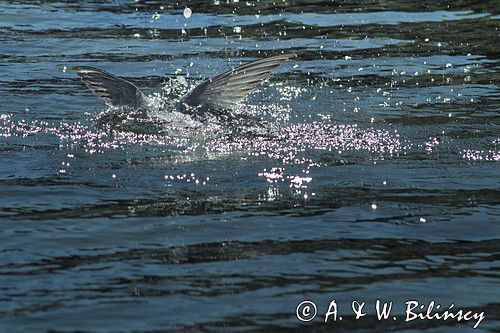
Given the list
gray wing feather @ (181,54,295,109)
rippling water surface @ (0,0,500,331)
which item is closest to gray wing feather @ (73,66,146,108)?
rippling water surface @ (0,0,500,331)

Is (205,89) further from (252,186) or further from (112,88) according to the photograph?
(252,186)

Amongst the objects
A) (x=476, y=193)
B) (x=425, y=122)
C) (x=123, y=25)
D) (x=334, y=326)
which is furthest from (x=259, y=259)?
(x=123, y=25)

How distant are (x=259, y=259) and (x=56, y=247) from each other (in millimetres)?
1252

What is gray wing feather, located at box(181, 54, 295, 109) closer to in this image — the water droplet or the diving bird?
the diving bird

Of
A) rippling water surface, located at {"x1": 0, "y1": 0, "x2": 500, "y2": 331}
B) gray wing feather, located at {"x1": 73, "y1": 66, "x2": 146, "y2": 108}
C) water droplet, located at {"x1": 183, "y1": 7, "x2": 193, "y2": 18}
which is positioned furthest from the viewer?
water droplet, located at {"x1": 183, "y1": 7, "x2": 193, "y2": 18}

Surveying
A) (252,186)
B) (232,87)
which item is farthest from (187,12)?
(252,186)

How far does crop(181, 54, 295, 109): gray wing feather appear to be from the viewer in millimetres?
9406

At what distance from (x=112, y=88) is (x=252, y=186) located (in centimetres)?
268

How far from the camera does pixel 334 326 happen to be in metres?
4.95

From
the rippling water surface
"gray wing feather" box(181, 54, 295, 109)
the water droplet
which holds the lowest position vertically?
the rippling water surface

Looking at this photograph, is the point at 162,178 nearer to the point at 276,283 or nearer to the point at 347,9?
the point at 276,283

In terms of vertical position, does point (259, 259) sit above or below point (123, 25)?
below

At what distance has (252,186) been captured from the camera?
7.29 m

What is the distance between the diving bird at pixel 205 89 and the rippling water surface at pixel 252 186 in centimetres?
20
